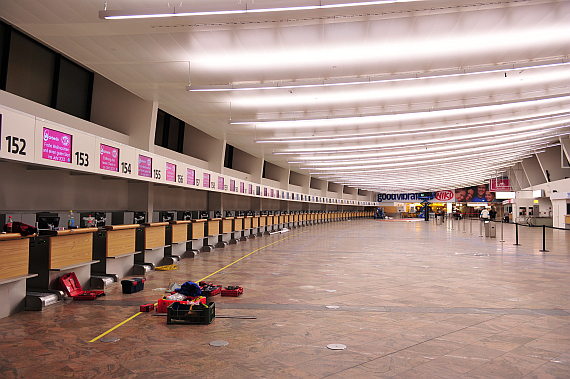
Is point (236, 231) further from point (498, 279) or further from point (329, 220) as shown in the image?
point (329, 220)

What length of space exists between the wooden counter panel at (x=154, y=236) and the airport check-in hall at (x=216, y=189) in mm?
55

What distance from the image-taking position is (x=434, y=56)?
8.07 m

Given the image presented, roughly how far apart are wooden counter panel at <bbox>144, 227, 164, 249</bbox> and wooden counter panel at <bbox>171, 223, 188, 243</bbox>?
613 millimetres

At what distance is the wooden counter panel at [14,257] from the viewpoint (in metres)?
5.12

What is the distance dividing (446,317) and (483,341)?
3.12ft

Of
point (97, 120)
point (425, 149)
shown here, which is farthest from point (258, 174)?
point (97, 120)

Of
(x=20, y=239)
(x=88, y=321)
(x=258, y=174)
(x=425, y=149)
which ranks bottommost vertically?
(x=88, y=321)

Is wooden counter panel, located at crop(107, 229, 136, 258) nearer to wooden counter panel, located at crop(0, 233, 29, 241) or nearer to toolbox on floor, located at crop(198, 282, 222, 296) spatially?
wooden counter panel, located at crop(0, 233, 29, 241)

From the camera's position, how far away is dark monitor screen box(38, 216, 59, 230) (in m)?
6.97

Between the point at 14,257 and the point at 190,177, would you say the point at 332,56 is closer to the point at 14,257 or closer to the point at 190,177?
the point at 14,257

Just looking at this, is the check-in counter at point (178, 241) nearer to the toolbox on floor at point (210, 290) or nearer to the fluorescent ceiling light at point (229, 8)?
the toolbox on floor at point (210, 290)

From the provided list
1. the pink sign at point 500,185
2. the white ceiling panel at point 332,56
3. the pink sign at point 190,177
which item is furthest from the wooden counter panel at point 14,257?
the pink sign at point 500,185

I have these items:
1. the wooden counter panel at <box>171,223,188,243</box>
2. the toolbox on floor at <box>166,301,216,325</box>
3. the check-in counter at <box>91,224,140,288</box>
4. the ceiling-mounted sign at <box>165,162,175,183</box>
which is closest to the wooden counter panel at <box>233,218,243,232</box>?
the wooden counter panel at <box>171,223,188,243</box>

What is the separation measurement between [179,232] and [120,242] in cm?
313
